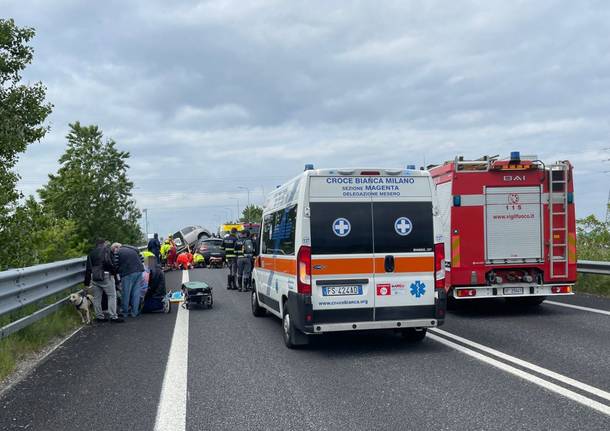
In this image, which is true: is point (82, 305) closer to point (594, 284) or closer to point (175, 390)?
point (175, 390)

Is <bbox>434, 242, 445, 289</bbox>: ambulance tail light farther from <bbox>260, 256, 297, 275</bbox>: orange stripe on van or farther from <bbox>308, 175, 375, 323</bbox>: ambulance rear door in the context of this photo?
<bbox>260, 256, 297, 275</bbox>: orange stripe on van

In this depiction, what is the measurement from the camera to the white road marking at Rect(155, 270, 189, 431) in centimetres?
496

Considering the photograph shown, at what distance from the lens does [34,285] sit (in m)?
9.02

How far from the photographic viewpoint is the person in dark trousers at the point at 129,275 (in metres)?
12.1

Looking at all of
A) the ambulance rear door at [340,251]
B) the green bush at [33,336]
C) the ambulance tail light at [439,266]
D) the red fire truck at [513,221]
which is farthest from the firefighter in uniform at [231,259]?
the ambulance tail light at [439,266]

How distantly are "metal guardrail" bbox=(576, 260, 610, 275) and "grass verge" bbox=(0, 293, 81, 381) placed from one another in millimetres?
10371

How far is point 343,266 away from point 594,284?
8829 millimetres

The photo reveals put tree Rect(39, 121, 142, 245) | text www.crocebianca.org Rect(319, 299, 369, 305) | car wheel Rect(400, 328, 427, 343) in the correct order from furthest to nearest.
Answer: tree Rect(39, 121, 142, 245), car wheel Rect(400, 328, 427, 343), text www.crocebianca.org Rect(319, 299, 369, 305)

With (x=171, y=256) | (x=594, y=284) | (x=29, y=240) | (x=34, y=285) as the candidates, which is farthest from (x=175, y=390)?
(x=171, y=256)

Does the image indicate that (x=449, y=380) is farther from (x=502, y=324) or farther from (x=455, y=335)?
(x=502, y=324)

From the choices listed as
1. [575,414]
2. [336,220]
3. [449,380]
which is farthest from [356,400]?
[336,220]

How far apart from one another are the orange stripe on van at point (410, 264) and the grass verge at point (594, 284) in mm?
7460

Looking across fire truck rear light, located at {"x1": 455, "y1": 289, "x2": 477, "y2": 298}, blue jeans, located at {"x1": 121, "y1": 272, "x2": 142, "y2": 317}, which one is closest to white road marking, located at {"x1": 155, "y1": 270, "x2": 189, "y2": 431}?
blue jeans, located at {"x1": 121, "y1": 272, "x2": 142, "y2": 317}

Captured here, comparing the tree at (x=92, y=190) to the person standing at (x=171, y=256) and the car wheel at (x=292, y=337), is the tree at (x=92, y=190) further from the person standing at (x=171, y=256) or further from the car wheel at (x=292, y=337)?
the car wheel at (x=292, y=337)
